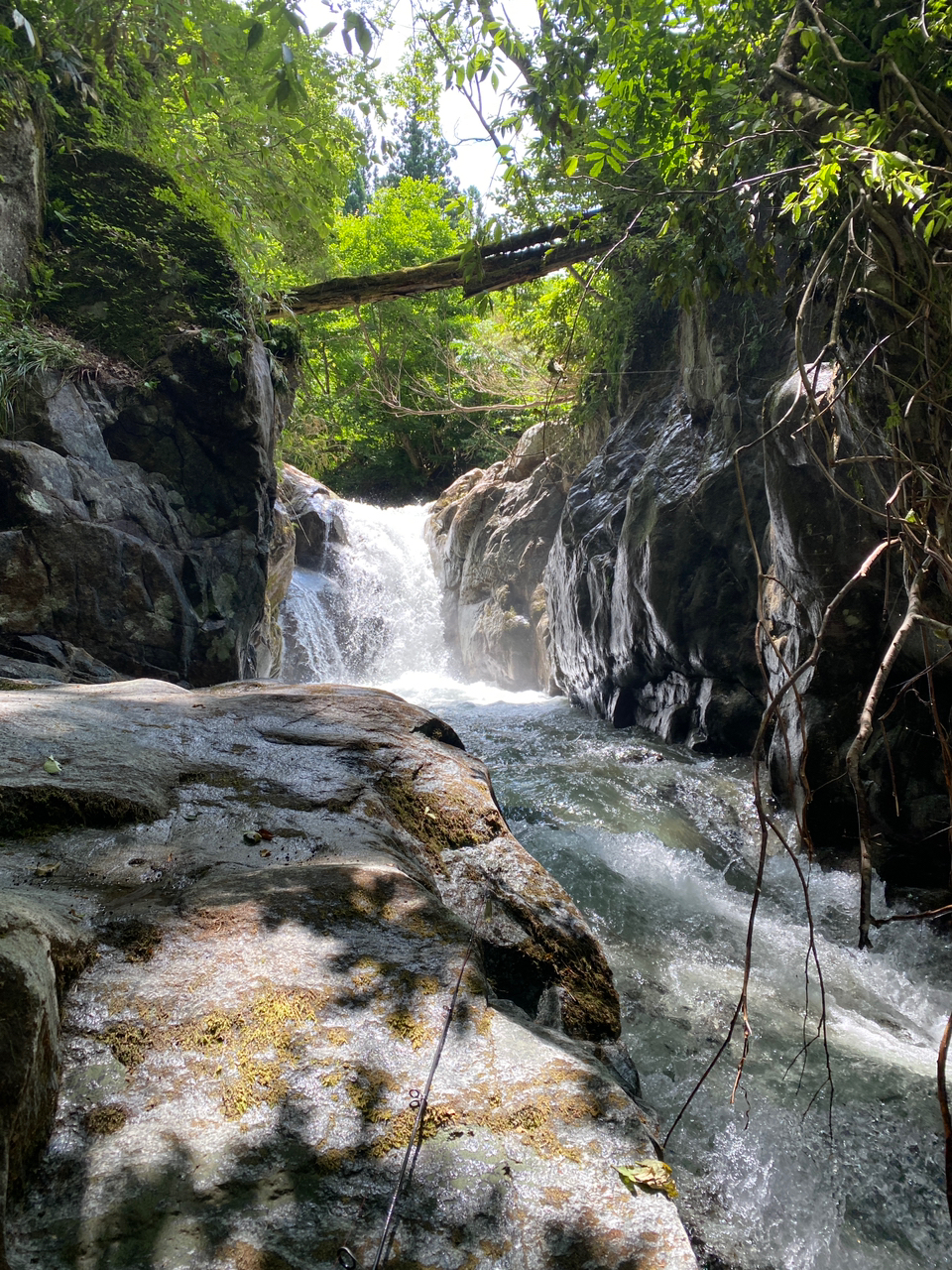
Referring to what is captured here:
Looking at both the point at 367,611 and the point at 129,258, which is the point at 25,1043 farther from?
Result: the point at 367,611

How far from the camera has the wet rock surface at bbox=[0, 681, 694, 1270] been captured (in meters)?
1.19

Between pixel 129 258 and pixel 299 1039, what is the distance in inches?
321

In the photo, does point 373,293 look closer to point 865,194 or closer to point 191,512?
point 191,512

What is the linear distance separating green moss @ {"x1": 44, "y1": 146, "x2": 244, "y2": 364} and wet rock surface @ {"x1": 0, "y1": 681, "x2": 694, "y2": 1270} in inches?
225

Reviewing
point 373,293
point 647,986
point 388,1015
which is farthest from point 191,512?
point 388,1015

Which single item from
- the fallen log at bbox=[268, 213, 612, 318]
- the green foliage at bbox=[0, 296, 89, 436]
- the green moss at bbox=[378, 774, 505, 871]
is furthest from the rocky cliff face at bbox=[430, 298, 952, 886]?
the green foliage at bbox=[0, 296, 89, 436]

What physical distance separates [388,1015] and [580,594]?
8.15m

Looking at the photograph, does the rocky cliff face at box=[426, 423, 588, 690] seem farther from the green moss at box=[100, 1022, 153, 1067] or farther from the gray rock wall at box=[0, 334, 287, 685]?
the green moss at box=[100, 1022, 153, 1067]

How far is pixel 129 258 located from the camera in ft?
24.4

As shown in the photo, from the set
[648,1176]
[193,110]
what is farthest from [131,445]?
[648,1176]

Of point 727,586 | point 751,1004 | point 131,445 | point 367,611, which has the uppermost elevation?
point 131,445

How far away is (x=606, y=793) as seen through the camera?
6121 millimetres

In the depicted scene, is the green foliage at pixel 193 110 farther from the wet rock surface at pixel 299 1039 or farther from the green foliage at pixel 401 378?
the green foliage at pixel 401 378

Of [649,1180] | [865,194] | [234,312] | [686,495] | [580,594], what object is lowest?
[649,1180]
